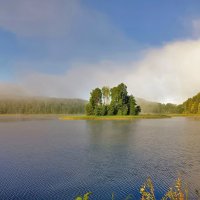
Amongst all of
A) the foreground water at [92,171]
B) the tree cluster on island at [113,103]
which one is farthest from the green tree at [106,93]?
the foreground water at [92,171]

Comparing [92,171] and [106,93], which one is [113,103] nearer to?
[106,93]

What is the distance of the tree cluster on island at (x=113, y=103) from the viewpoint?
486 ft

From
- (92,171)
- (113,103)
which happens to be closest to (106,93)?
(113,103)

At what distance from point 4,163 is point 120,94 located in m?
122

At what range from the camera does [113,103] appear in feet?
484

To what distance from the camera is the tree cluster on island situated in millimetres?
148125

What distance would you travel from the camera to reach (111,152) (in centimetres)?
3675

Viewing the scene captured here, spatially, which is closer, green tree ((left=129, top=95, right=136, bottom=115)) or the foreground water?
the foreground water

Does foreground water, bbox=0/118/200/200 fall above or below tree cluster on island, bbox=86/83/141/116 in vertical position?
below

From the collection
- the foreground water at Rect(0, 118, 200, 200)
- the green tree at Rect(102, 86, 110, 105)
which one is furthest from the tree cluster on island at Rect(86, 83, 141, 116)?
the foreground water at Rect(0, 118, 200, 200)

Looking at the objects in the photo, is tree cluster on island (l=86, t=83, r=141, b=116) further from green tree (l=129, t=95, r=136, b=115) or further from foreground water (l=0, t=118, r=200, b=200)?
foreground water (l=0, t=118, r=200, b=200)

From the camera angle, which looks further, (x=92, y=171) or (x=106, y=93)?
(x=106, y=93)

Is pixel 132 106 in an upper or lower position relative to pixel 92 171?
upper

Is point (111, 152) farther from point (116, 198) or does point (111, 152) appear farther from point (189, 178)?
point (116, 198)
